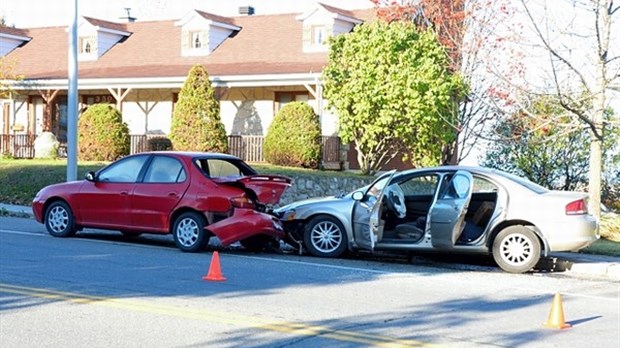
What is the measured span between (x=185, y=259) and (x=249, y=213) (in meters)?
1.28

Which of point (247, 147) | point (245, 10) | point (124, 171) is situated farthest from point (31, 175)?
point (245, 10)

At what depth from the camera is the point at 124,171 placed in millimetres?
14867

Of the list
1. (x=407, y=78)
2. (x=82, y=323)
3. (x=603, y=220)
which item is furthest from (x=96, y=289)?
(x=407, y=78)

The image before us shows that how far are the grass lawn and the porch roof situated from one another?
4859 mm

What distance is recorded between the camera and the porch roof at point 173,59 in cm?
3102

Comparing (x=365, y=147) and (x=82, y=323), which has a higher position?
(x=365, y=147)

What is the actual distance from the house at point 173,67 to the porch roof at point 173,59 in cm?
4

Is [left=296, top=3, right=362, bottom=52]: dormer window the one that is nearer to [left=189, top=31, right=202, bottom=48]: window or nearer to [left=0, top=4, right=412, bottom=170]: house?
[left=0, top=4, right=412, bottom=170]: house

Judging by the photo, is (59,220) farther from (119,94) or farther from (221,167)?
(119,94)

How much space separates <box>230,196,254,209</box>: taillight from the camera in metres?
13.8

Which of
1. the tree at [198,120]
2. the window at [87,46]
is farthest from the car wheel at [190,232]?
the window at [87,46]

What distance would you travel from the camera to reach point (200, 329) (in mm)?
8352

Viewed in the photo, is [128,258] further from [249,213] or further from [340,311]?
[340,311]

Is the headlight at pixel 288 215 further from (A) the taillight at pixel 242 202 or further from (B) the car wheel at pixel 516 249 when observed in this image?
(B) the car wheel at pixel 516 249
